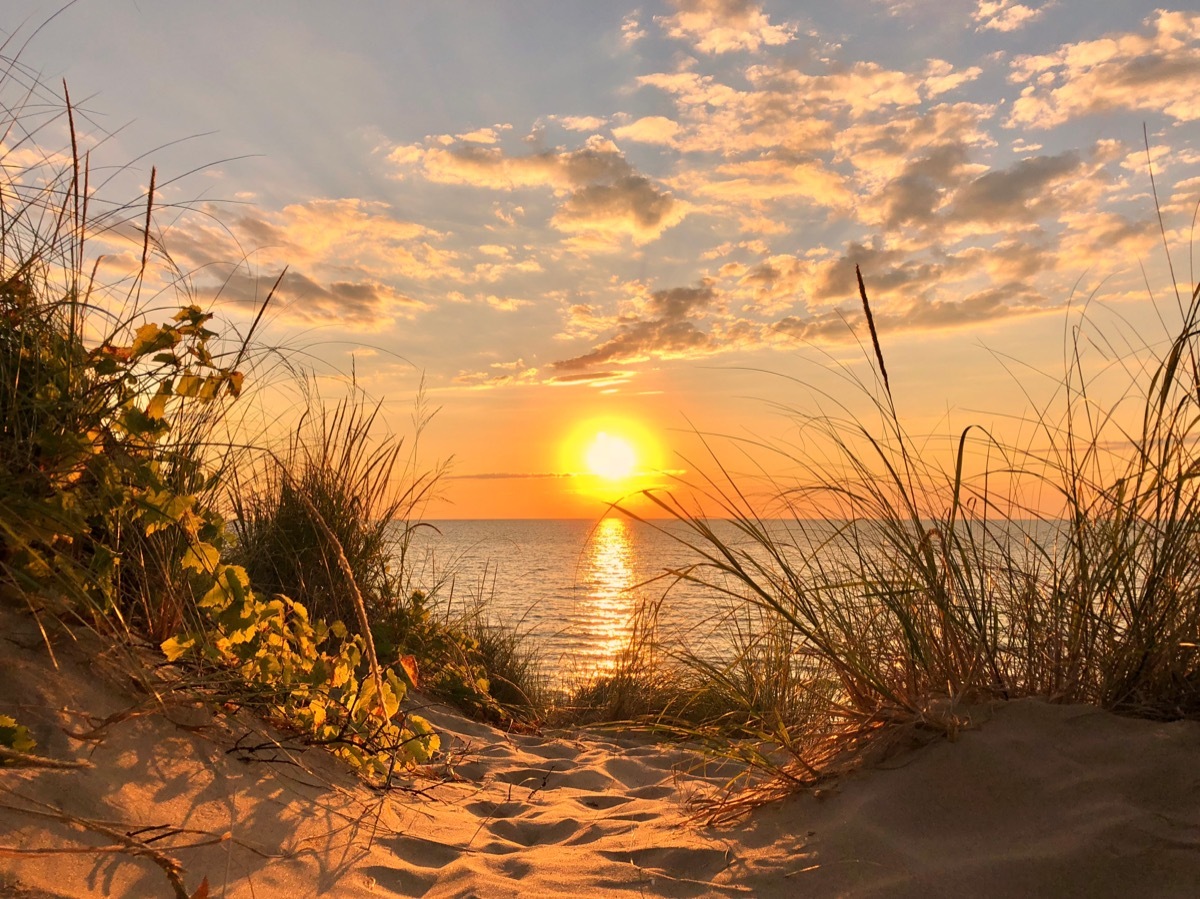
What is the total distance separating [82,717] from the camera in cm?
192

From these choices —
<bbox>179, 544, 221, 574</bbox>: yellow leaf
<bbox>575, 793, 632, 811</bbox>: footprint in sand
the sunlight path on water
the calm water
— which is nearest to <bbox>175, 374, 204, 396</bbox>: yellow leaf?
<bbox>179, 544, 221, 574</bbox>: yellow leaf

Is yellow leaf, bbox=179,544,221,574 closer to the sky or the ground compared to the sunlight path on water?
closer to the sky

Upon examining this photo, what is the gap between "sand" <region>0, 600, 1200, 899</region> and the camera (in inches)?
65.3

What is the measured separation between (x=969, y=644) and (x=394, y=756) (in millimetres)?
1892

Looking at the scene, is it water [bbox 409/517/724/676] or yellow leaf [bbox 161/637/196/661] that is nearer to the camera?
yellow leaf [bbox 161/637/196/661]

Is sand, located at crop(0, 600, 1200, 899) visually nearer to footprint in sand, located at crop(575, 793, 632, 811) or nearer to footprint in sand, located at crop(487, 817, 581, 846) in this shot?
footprint in sand, located at crop(487, 817, 581, 846)

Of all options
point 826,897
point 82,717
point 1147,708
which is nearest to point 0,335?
point 82,717

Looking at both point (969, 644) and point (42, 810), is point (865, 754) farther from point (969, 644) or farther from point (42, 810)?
point (42, 810)

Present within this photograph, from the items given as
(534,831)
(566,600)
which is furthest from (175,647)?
(566,600)

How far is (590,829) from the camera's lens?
2.57 metres

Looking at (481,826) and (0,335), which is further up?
(0,335)

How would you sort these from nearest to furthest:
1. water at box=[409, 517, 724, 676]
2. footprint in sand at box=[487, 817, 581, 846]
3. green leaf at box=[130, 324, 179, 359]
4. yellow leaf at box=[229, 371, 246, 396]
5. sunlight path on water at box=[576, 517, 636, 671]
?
green leaf at box=[130, 324, 179, 359]
yellow leaf at box=[229, 371, 246, 396]
footprint in sand at box=[487, 817, 581, 846]
water at box=[409, 517, 724, 676]
sunlight path on water at box=[576, 517, 636, 671]

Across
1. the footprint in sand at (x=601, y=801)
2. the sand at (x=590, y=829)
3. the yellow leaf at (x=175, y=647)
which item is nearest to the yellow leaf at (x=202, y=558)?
the yellow leaf at (x=175, y=647)

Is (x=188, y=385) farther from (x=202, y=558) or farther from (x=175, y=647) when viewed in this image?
(x=175, y=647)
